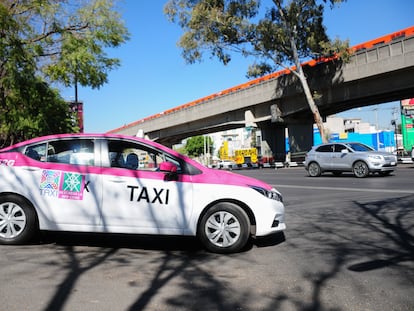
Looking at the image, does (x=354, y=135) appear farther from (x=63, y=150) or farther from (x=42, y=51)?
(x=63, y=150)

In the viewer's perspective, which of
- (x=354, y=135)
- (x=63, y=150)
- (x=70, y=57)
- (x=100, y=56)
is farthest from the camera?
(x=354, y=135)

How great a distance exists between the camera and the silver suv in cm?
1695

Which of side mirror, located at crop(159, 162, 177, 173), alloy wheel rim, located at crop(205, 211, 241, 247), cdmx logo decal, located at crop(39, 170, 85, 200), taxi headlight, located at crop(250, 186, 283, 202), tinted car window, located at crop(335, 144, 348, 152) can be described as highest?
tinted car window, located at crop(335, 144, 348, 152)

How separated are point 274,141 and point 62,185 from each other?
37.2 meters

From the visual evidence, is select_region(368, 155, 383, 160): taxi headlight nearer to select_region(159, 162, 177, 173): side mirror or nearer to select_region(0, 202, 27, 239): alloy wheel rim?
select_region(159, 162, 177, 173): side mirror

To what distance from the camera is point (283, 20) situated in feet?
103

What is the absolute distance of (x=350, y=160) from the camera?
1773 cm

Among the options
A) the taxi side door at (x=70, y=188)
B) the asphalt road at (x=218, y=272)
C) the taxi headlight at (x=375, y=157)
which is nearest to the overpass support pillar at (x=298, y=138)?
the taxi headlight at (x=375, y=157)

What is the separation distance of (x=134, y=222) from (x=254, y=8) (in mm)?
29151

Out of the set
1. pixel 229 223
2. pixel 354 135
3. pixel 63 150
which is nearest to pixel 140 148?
pixel 63 150

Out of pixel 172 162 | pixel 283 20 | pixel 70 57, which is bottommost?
pixel 172 162

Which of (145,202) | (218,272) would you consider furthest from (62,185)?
(218,272)

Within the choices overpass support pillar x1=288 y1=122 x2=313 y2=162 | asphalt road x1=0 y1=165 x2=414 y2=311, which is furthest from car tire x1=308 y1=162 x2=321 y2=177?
overpass support pillar x1=288 y1=122 x2=313 y2=162

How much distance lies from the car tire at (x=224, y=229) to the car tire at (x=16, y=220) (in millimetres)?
2270
